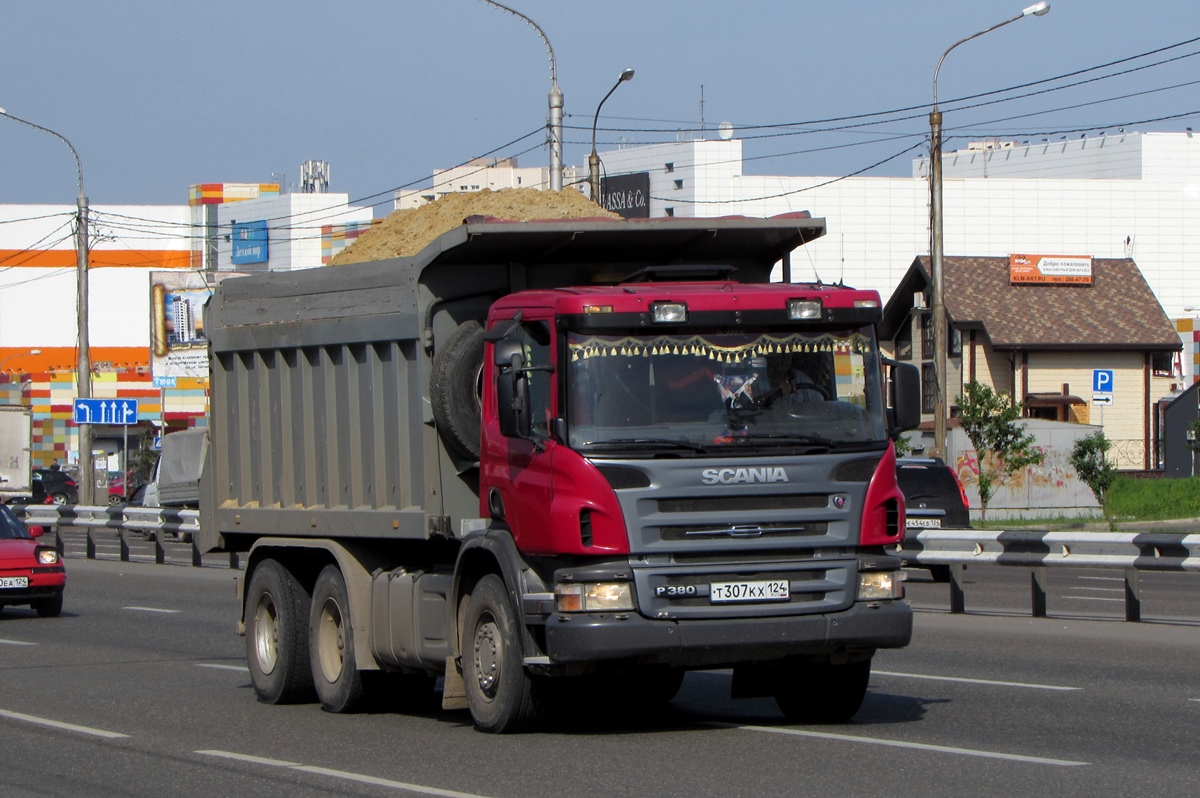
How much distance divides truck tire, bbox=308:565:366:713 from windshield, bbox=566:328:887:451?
3.02m

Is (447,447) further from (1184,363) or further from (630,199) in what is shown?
(630,199)

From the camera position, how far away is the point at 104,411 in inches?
1768

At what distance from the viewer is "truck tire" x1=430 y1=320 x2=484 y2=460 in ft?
33.6

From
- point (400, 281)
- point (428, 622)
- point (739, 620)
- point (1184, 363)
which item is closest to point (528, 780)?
point (739, 620)

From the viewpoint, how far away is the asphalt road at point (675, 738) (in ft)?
27.4

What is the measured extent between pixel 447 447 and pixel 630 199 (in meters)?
96.5

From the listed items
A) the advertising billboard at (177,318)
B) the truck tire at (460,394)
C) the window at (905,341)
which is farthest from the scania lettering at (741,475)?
the window at (905,341)

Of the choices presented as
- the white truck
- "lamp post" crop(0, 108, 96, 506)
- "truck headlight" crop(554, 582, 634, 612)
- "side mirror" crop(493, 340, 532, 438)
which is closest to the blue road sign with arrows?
"lamp post" crop(0, 108, 96, 506)

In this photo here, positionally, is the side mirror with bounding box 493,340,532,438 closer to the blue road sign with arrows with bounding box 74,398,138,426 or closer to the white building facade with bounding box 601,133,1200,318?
the blue road sign with arrows with bounding box 74,398,138,426

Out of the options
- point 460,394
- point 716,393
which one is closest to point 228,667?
point 460,394

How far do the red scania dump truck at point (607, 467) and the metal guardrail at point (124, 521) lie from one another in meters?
17.9

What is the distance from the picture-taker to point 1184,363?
72312 millimetres

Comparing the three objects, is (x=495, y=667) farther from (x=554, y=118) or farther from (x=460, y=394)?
(x=554, y=118)

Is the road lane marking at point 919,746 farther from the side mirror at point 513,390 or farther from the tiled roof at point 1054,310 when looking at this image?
the tiled roof at point 1054,310
